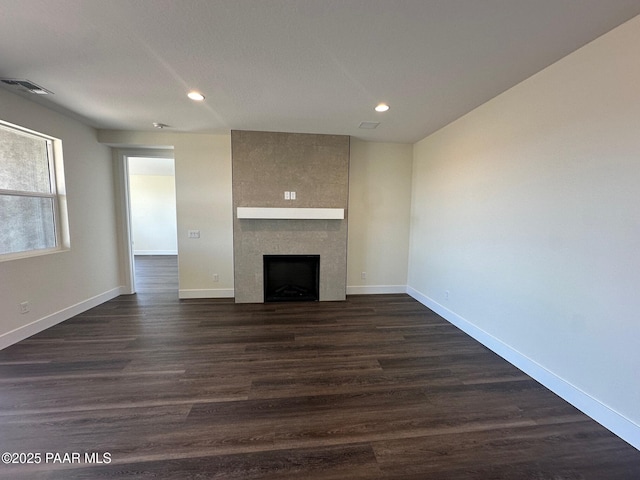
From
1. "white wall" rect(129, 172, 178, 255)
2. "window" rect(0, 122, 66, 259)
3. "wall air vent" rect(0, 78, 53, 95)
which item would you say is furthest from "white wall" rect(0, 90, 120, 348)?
"white wall" rect(129, 172, 178, 255)

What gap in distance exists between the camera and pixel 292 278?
14.0 feet

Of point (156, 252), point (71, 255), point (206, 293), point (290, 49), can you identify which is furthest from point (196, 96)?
point (156, 252)

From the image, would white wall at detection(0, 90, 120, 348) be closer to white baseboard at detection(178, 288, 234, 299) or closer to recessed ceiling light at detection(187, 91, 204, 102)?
white baseboard at detection(178, 288, 234, 299)

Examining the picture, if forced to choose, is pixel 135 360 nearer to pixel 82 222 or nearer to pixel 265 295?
pixel 265 295

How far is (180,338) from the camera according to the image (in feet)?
9.45

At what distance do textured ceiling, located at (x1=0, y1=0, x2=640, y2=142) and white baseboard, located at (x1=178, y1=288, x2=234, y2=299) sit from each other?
269 cm

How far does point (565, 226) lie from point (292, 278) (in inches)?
133

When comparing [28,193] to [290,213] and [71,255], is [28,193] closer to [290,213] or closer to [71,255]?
[71,255]

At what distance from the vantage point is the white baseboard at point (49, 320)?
2.64 metres

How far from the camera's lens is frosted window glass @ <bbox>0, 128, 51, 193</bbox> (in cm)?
272

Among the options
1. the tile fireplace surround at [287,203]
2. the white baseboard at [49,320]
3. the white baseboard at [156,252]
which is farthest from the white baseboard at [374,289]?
the white baseboard at [156,252]

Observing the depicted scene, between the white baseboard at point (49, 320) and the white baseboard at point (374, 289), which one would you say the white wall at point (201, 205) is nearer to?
the white baseboard at point (49, 320)

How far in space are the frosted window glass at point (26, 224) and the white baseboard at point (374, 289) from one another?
4.25 meters

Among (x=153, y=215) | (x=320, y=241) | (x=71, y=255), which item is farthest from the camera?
(x=153, y=215)
